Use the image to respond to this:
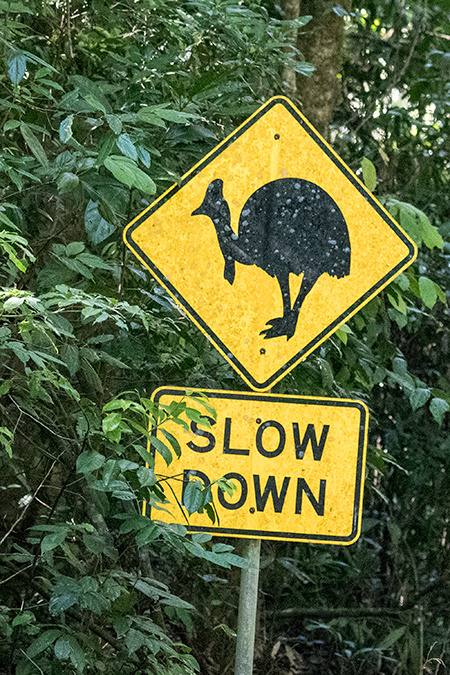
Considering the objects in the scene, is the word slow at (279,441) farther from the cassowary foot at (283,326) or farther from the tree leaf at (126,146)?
the tree leaf at (126,146)

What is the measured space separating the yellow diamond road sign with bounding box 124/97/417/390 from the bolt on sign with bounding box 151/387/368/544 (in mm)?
101

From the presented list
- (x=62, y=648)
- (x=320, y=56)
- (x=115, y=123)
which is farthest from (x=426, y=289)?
(x=320, y=56)

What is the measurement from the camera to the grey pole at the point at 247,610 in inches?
81.8

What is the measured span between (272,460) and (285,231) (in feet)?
2.03

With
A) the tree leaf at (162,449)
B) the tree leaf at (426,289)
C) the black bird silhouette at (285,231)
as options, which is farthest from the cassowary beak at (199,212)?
the tree leaf at (426,289)

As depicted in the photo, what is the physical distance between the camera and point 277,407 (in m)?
2.07

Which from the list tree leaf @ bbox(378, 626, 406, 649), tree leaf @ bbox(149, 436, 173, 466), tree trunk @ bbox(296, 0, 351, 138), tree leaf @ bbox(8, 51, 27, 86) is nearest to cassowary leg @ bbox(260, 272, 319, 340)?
tree leaf @ bbox(149, 436, 173, 466)

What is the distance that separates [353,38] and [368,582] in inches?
126

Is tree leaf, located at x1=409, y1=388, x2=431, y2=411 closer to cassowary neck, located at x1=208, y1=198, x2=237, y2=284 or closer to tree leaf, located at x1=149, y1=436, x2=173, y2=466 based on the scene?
cassowary neck, located at x1=208, y1=198, x2=237, y2=284

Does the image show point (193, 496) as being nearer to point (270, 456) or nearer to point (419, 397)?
point (270, 456)

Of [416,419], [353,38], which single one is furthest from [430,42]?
[416,419]

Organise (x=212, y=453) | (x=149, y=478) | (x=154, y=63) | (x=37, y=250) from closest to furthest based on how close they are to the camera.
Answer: (x=149, y=478) < (x=212, y=453) < (x=154, y=63) < (x=37, y=250)

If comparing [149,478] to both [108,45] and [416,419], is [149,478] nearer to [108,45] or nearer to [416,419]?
[108,45]

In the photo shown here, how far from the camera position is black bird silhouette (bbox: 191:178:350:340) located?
208 centimetres
